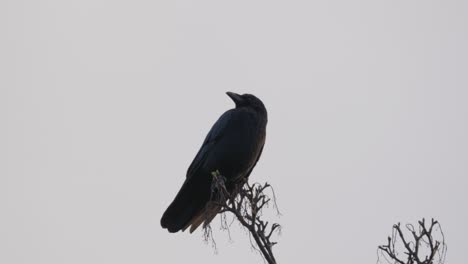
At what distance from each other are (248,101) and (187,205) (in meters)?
1.88

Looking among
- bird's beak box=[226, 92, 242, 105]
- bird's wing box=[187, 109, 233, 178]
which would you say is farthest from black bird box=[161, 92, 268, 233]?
bird's beak box=[226, 92, 242, 105]

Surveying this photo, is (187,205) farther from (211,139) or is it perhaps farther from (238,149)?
(211,139)

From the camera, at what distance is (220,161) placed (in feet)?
27.5

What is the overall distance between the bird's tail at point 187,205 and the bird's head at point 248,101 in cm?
149

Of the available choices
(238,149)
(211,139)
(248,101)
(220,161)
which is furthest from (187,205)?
(248,101)

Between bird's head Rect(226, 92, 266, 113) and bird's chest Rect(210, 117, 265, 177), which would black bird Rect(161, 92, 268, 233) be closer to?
bird's chest Rect(210, 117, 265, 177)

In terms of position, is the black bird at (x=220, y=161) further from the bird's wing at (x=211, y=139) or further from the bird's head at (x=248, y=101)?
the bird's head at (x=248, y=101)

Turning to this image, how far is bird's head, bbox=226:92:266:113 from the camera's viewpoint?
9.32 meters

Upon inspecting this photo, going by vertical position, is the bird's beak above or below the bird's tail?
above

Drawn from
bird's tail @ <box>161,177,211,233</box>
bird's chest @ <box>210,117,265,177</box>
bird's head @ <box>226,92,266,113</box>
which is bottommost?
bird's tail @ <box>161,177,211,233</box>

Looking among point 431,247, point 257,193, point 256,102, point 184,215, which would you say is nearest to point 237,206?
point 257,193

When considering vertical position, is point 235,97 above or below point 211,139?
above

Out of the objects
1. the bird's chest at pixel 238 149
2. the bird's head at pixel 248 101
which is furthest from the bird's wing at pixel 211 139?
the bird's head at pixel 248 101

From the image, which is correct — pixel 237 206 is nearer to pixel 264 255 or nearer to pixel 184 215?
pixel 264 255
